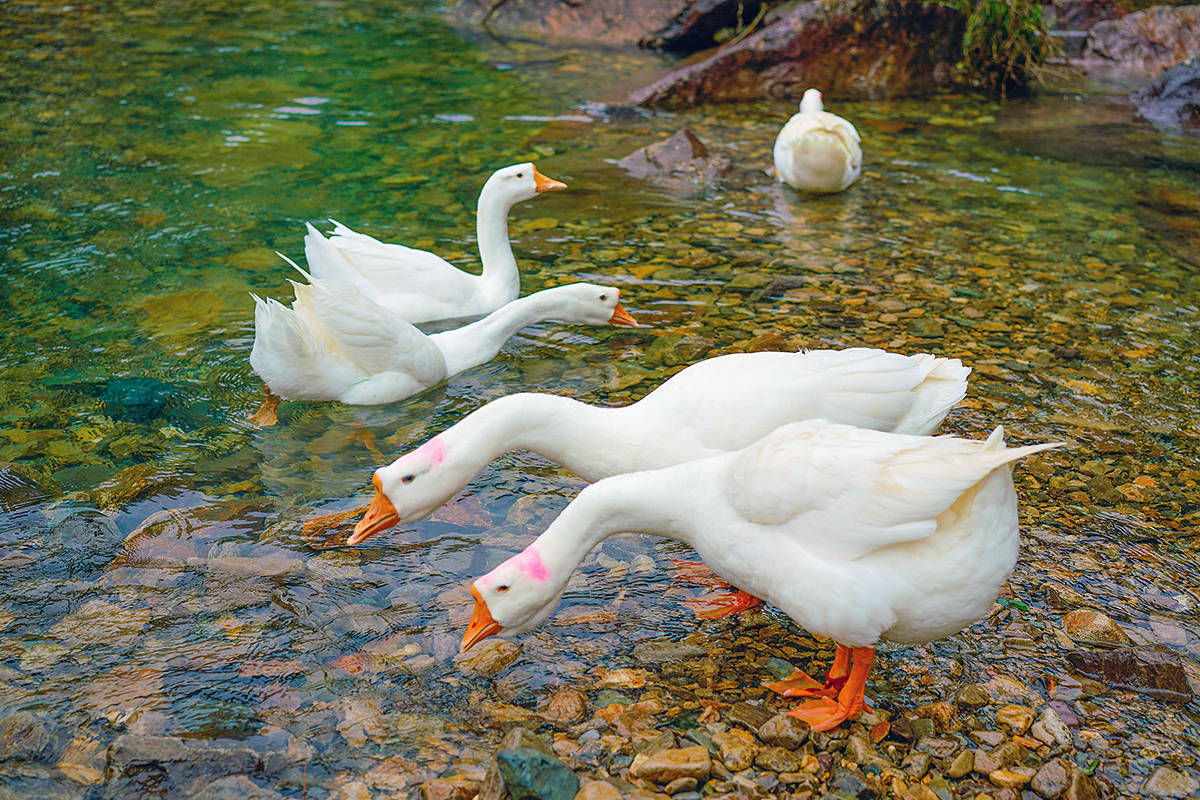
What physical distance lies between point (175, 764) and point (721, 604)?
2005 millimetres

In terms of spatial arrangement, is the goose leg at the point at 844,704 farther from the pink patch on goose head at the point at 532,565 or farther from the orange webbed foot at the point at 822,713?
the pink patch on goose head at the point at 532,565

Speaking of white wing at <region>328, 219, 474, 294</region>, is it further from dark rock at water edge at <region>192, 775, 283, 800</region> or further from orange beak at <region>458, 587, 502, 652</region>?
dark rock at water edge at <region>192, 775, 283, 800</region>

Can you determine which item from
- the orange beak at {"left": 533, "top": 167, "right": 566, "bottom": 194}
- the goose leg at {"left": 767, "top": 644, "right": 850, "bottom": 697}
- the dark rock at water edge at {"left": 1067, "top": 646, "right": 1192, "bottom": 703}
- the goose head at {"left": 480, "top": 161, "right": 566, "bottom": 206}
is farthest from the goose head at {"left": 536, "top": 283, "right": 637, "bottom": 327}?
the dark rock at water edge at {"left": 1067, "top": 646, "right": 1192, "bottom": 703}

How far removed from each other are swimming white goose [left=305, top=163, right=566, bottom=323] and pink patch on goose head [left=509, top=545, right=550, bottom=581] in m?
3.04

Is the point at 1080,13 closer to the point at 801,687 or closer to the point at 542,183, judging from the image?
the point at 542,183

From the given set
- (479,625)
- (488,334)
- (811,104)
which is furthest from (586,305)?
(811,104)

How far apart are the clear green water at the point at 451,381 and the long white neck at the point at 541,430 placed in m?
0.46

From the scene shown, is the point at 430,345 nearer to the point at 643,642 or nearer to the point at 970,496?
the point at 643,642

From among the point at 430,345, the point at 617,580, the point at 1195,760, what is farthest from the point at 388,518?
the point at 1195,760

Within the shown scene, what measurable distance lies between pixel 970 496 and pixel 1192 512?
1956mm

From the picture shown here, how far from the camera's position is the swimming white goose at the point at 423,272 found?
6.24m

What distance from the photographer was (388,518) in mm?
3873

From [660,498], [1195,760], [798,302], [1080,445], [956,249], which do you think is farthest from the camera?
[956,249]

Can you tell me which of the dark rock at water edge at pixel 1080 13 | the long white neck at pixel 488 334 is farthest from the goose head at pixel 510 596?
the dark rock at water edge at pixel 1080 13
